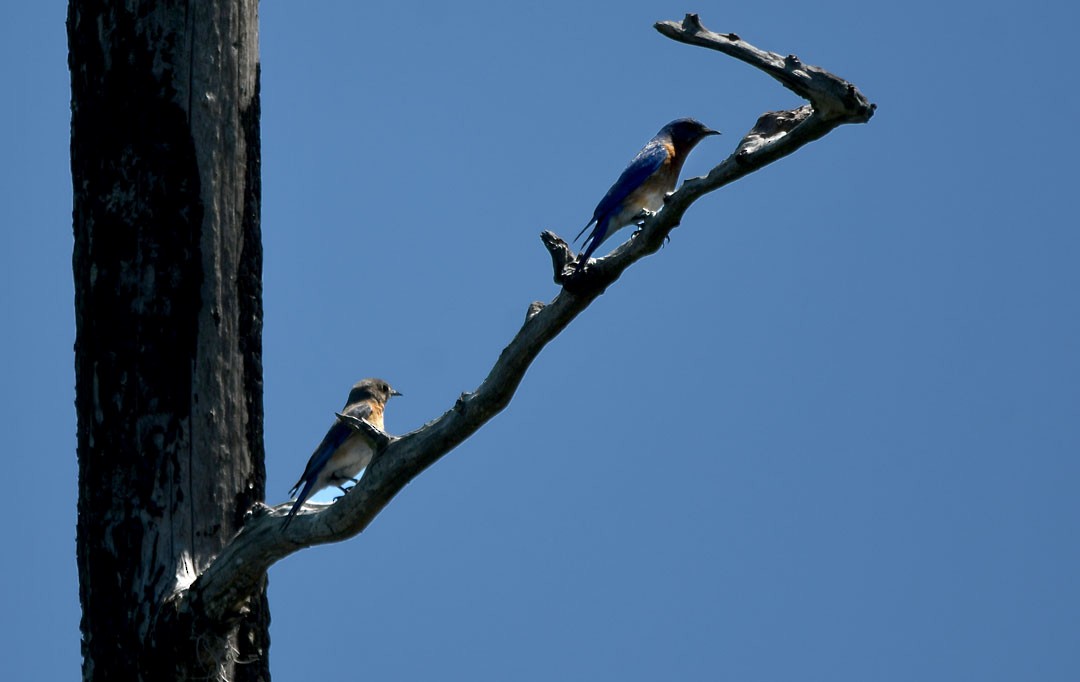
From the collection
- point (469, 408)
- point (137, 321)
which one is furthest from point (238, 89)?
point (469, 408)

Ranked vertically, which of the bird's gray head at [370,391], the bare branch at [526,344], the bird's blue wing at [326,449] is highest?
the bird's gray head at [370,391]

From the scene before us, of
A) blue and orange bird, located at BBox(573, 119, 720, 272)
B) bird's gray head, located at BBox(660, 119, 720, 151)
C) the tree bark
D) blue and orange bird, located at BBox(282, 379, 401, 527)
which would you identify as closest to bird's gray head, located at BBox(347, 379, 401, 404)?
blue and orange bird, located at BBox(282, 379, 401, 527)

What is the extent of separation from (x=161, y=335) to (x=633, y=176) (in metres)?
4.18

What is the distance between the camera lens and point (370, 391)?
383 inches

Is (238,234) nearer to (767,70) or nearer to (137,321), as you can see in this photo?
(137,321)

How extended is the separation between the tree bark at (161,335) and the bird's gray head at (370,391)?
4.40 m

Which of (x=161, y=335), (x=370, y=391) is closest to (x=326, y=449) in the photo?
(x=370, y=391)

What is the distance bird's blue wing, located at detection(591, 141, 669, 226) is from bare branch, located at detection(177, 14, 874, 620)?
334cm

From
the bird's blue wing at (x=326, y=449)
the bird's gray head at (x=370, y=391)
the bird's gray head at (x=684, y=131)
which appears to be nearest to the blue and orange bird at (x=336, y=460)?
the bird's blue wing at (x=326, y=449)

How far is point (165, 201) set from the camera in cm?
516

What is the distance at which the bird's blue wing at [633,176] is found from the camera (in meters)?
8.34

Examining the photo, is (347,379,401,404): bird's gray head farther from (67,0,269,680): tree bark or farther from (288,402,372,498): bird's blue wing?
(67,0,269,680): tree bark

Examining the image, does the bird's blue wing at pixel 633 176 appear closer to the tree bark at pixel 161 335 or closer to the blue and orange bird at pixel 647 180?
the blue and orange bird at pixel 647 180

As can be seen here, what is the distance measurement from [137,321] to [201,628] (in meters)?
1.13
